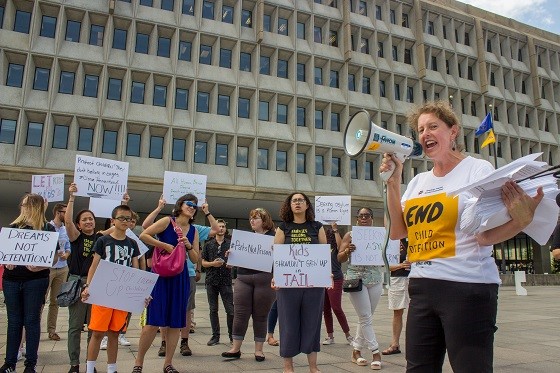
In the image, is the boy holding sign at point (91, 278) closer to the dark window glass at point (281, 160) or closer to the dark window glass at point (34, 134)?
the dark window glass at point (34, 134)

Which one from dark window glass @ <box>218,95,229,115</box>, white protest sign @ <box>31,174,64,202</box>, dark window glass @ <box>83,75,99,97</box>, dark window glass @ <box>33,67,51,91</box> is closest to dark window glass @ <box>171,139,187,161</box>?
dark window glass @ <box>218,95,229,115</box>

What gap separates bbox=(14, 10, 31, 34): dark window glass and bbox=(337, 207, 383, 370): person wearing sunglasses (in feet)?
89.6

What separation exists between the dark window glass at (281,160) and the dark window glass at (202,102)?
18.9 feet

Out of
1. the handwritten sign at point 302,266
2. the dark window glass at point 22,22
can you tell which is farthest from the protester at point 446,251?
the dark window glass at point 22,22

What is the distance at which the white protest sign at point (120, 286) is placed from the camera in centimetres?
486

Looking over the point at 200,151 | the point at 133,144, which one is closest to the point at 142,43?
A: the point at 133,144

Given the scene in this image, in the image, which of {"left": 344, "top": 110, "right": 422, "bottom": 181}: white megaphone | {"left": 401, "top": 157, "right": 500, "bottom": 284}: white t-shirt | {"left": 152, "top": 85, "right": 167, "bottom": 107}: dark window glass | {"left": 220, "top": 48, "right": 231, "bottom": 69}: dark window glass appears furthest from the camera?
{"left": 220, "top": 48, "right": 231, "bottom": 69}: dark window glass

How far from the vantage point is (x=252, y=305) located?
21.6 feet

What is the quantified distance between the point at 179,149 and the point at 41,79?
901cm

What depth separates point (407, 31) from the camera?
123 feet

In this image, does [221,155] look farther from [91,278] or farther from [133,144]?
[91,278]

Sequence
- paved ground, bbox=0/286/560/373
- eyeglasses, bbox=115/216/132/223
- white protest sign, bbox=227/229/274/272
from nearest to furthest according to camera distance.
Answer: eyeglasses, bbox=115/216/132/223
paved ground, bbox=0/286/560/373
white protest sign, bbox=227/229/274/272

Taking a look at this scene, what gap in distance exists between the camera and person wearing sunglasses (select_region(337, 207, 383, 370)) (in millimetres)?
5935

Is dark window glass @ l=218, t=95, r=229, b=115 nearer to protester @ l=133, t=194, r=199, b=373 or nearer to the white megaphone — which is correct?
protester @ l=133, t=194, r=199, b=373
